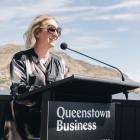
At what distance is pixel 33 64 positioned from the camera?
164 inches

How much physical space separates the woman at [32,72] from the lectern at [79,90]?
0.16 metres

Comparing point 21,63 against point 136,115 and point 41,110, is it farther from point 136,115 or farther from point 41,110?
point 136,115

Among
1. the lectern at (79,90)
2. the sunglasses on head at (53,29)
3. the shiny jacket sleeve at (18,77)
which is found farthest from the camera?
the sunglasses on head at (53,29)

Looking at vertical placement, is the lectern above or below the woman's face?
below

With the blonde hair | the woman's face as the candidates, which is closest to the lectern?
the woman's face

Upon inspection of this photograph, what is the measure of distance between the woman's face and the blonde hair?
4 cm

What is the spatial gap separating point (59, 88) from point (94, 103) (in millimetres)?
328

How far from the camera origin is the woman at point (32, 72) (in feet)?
13.0

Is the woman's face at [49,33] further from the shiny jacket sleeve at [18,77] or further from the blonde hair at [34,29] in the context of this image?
the shiny jacket sleeve at [18,77]

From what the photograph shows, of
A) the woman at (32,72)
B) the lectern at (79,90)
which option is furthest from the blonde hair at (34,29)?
the lectern at (79,90)

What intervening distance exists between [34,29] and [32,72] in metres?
0.41

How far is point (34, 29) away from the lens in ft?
14.1

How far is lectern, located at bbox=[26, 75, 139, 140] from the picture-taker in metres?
3.59

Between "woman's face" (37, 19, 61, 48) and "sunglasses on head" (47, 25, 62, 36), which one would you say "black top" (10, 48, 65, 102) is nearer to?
"woman's face" (37, 19, 61, 48)
